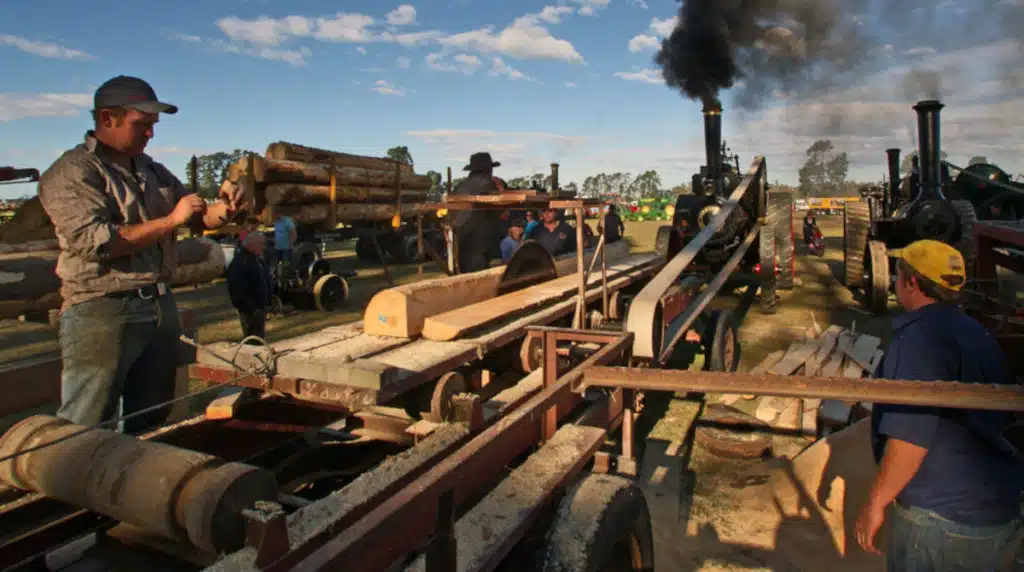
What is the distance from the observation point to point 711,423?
5.93 meters

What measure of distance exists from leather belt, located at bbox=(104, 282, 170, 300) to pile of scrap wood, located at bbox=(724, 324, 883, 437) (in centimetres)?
460

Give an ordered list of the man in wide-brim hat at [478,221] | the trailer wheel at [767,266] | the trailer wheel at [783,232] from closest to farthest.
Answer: the trailer wheel at [767,266], the trailer wheel at [783,232], the man in wide-brim hat at [478,221]

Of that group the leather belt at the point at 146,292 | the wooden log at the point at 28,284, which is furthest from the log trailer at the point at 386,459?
the wooden log at the point at 28,284

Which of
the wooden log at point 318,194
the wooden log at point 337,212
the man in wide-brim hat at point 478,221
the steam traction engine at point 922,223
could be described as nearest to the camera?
the wooden log at point 318,194

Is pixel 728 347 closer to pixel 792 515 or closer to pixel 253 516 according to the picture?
pixel 792 515

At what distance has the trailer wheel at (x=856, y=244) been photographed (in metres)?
11.7

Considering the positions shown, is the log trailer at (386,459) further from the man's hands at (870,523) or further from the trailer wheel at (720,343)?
the trailer wheel at (720,343)

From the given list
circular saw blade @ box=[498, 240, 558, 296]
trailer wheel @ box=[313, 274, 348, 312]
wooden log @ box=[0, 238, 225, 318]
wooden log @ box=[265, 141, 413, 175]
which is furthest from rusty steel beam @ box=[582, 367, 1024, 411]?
trailer wheel @ box=[313, 274, 348, 312]

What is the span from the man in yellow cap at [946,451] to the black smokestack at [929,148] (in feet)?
31.2

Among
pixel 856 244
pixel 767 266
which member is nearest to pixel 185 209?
pixel 767 266

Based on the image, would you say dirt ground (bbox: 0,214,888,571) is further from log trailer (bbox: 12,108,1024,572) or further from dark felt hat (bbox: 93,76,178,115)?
dark felt hat (bbox: 93,76,178,115)

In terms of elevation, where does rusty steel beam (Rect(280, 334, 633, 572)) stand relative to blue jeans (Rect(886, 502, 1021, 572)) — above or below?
above

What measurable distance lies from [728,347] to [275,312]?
8054 mm

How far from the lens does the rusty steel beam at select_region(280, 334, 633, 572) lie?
182cm
